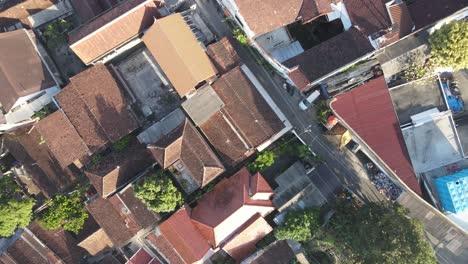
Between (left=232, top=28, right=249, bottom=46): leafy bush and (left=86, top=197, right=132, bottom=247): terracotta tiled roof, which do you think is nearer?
(left=232, top=28, right=249, bottom=46): leafy bush

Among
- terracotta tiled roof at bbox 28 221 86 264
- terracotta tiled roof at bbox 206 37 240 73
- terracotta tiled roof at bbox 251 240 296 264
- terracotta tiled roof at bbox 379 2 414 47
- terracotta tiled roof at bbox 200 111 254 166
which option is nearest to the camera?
terracotta tiled roof at bbox 379 2 414 47

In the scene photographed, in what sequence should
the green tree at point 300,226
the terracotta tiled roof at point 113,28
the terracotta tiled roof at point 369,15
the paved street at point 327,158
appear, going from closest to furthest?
the terracotta tiled roof at point 369,15, the green tree at point 300,226, the paved street at point 327,158, the terracotta tiled roof at point 113,28

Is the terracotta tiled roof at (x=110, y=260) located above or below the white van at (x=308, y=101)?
below

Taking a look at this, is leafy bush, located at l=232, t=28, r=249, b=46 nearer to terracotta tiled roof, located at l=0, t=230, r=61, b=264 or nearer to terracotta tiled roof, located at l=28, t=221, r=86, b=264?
terracotta tiled roof, located at l=28, t=221, r=86, b=264

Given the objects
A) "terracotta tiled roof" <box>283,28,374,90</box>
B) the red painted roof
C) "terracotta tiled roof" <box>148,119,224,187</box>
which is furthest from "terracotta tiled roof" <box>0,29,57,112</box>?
the red painted roof

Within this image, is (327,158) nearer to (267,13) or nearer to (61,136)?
(267,13)

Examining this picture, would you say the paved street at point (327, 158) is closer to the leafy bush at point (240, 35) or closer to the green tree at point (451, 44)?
the leafy bush at point (240, 35)

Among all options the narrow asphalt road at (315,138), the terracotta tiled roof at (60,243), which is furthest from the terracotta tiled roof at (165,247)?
the narrow asphalt road at (315,138)
